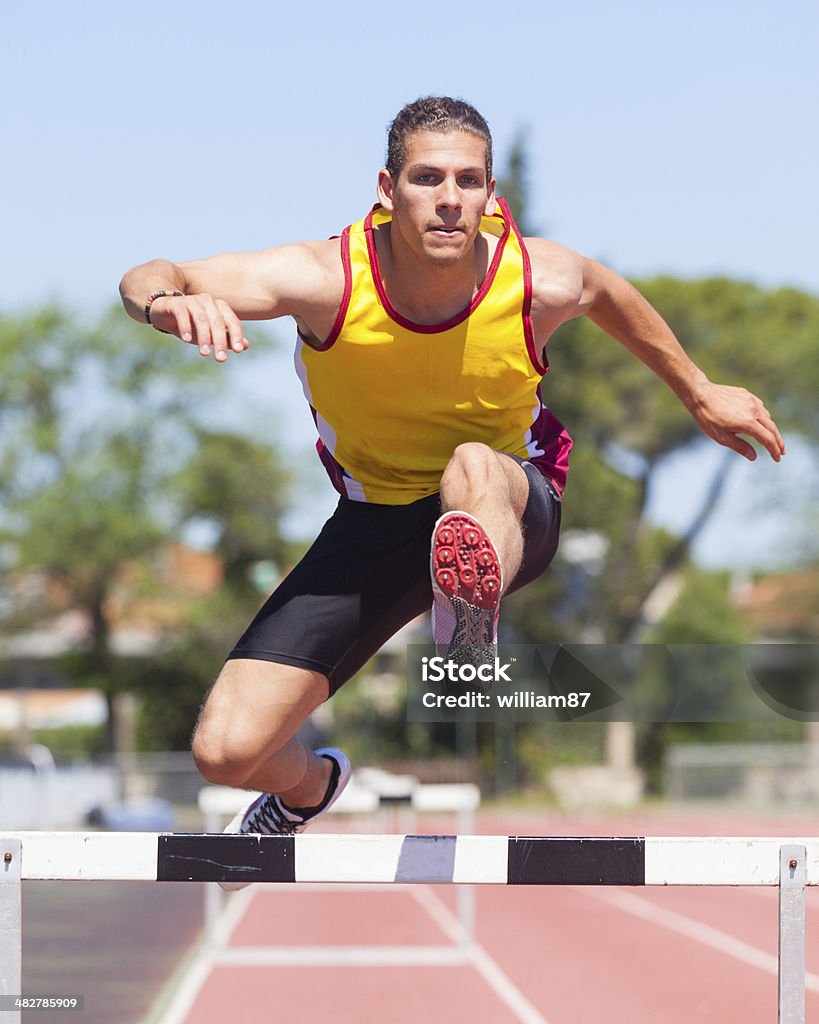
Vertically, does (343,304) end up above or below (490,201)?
below

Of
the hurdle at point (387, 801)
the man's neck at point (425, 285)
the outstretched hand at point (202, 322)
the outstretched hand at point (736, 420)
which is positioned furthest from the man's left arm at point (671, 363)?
the hurdle at point (387, 801)

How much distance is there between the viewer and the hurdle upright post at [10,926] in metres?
2.94

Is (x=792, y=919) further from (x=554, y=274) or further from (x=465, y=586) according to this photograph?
(x=554, y=274)

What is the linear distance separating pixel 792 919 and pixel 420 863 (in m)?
0.76

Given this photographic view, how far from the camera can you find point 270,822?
4.15 meters

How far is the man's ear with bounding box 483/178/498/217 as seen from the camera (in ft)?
11.9

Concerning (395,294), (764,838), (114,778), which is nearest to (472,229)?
(395,294)

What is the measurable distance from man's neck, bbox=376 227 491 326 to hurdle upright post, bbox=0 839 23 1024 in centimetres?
155

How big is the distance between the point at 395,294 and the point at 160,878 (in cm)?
148

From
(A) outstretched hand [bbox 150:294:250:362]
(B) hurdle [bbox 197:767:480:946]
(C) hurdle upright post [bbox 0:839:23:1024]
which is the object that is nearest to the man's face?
(A) outstretched hand [bbox 150:294:250:362]

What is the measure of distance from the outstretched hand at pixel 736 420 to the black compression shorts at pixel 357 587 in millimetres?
500

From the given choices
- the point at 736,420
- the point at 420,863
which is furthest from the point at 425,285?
the point at 420,863

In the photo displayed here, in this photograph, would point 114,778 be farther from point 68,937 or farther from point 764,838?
point 764,838

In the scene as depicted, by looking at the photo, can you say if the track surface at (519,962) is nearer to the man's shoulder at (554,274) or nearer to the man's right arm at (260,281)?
the man's shoulder at (554,274)
